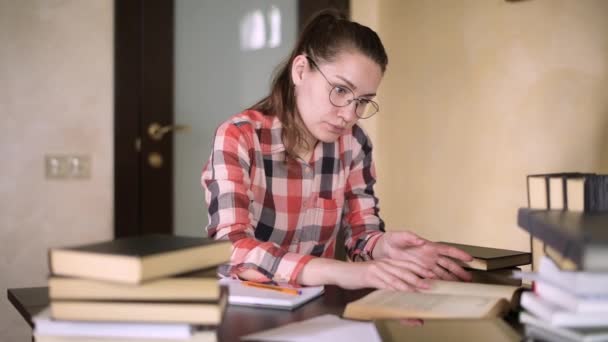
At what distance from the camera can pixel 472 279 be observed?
1.29m

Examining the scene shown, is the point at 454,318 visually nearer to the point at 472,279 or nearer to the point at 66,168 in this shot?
the point at 472,279

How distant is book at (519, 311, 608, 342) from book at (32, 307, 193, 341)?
1.28 ft

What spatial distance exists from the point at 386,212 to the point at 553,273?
2.38 metres

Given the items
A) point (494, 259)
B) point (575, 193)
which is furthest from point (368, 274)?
point (575, 193)

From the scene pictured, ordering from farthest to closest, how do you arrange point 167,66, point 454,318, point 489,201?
point 167,66 < point 489,201 < point 454,318

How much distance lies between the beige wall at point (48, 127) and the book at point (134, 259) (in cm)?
215

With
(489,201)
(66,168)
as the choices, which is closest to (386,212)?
(489,201)

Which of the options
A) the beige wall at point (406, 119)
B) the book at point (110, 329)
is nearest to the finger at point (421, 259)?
the book at point (110, 329)

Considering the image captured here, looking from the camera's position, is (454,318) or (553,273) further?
(454,318)

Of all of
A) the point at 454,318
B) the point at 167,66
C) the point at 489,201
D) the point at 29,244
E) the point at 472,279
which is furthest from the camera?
the point at 167,66

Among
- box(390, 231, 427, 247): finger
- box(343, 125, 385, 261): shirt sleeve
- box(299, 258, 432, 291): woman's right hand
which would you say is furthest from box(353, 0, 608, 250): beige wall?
box(299, 258, 432, 291): woman's right hand

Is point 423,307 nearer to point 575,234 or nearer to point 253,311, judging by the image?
point 253,311

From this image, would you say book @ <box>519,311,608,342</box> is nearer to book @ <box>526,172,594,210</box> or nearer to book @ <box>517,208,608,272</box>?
book @ <box>517,208,608,272</box>

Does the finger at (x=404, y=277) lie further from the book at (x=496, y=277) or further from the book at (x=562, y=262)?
the book at (x=562, y=262)
